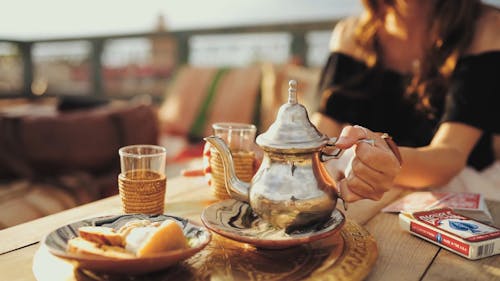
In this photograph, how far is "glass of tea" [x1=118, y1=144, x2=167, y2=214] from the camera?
0.82m

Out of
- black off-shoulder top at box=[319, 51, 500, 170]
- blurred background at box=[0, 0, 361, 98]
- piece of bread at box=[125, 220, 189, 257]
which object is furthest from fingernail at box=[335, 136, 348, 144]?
blurred background at box=[0, 0, 361, 98]

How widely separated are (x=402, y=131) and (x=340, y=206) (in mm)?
723

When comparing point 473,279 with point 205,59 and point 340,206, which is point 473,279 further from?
point 205,59

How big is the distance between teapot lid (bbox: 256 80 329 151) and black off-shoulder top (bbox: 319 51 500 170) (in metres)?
0.88

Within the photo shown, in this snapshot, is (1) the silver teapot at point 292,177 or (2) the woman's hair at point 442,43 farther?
(2) the woman's hair at point 442,43

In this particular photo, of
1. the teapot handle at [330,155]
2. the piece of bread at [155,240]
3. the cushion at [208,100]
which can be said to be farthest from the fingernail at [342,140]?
the cushion at [208,100]

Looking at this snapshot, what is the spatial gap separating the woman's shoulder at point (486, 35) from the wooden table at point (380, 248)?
0.57 metres

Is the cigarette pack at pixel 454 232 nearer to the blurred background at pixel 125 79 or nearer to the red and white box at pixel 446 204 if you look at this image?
the red and white box at pixel 446 204

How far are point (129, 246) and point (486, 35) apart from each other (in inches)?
50.6

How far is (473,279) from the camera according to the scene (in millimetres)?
635

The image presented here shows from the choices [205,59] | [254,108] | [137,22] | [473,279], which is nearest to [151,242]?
[473,279]

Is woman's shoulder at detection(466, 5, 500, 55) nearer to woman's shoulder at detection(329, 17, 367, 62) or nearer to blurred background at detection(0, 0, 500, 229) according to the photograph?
woman's shoulder at detection(329, 17, 367, 62)

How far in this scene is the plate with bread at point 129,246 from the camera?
544 mm

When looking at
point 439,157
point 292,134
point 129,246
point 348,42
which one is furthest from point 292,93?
point 348,42
